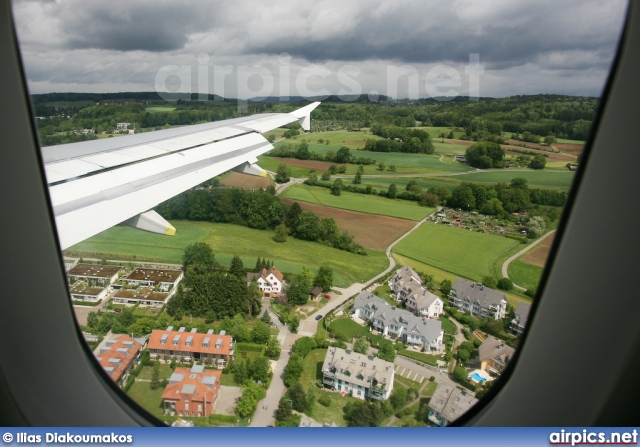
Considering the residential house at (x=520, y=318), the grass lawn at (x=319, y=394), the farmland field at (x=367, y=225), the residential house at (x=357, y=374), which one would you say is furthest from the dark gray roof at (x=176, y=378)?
the farmland field at (x=367, y=225)

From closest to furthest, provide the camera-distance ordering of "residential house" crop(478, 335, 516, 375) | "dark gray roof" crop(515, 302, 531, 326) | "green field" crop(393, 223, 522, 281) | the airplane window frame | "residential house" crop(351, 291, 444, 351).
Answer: the airplane window frame < "dark gray roof" crop(515, 302, 531, 326) < "residential house" crop(478, 335, 516, 375) < "residential house" crop(351, 291, 444, 351) < "green field" crop(393, 223, 522, 281)

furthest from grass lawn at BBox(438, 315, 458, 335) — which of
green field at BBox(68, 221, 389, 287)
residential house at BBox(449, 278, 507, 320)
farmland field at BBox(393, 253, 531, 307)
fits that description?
green field at BBox(68, 221, 389, 287)

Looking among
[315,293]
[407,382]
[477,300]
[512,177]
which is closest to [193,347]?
[315,293]

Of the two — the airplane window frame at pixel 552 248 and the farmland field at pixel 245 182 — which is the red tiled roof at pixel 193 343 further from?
the farmland field at pixel 245 182

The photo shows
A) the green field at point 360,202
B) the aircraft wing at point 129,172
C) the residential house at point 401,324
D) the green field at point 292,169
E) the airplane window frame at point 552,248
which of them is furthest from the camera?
the green field at point 292,169

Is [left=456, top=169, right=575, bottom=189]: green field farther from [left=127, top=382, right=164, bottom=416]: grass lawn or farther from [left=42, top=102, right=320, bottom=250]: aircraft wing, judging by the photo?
[left=127, top=382, right=164, bottom=416]: grass lawn

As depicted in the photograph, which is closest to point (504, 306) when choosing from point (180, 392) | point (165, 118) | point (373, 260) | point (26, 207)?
point (373, 260)

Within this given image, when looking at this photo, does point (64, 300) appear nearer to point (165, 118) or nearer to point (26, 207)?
point (26, 207)
